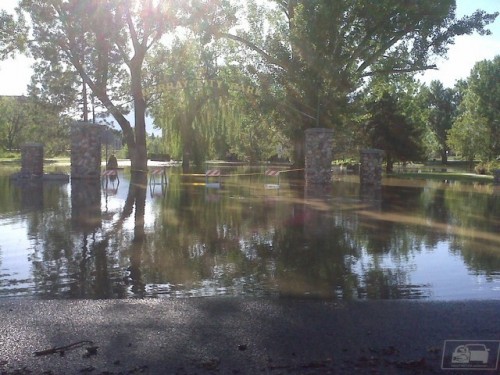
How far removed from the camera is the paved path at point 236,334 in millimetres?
4512

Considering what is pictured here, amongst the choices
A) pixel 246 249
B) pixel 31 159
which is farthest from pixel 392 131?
pixel 246 249

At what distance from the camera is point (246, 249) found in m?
9.95

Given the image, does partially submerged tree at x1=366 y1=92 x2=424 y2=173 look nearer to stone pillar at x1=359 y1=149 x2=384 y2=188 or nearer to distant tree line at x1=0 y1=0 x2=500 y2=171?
distant tree line at x1=0 y1=0 x2=500 y2=171

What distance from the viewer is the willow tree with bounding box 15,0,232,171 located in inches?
1233

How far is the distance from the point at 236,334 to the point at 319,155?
2152 centimetres

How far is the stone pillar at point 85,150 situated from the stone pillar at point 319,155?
33.2ft

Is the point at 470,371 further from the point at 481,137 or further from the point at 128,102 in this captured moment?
the point at 481,137

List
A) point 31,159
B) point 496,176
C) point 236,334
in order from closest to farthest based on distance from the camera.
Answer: point 236,334
point 31,159
point 496,176

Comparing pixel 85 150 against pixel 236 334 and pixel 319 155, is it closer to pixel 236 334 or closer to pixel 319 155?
pixel 319 155

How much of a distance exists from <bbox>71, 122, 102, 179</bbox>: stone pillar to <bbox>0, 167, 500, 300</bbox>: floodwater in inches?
334

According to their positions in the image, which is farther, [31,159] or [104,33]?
[104,33]

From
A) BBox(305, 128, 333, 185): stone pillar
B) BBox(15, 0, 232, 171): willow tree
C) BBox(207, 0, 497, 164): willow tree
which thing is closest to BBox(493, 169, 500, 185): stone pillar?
BBox(207, 0, 497, 164): willow tree

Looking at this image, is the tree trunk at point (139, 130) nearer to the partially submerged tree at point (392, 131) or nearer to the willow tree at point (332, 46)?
the willow tree at point (332, 46)

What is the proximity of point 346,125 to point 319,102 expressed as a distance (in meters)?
7.34
